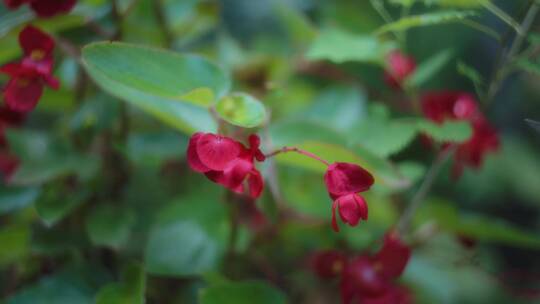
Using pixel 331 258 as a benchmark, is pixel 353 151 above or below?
above

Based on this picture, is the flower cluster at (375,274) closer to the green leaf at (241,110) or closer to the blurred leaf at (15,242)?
the green leaf at (241,110)

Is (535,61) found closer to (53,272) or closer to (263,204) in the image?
(263,204)

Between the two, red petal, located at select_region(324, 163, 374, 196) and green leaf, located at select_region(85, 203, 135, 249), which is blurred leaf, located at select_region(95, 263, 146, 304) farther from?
red petal, located at select_region(324, 163, 374, 196)

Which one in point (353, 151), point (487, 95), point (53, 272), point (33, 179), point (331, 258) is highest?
point (487, 95)

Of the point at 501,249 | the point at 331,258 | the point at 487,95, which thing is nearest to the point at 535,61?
the point at 487,95

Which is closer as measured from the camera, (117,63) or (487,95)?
(117,63)

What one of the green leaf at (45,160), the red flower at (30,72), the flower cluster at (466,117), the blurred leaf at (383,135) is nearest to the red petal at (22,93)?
the red flower at (30,72)

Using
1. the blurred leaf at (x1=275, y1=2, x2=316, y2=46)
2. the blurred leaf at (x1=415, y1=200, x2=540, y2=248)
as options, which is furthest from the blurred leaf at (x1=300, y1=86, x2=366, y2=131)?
→ the blurred leaf at (x1=415, y1=200, x2=540, y2=248)
